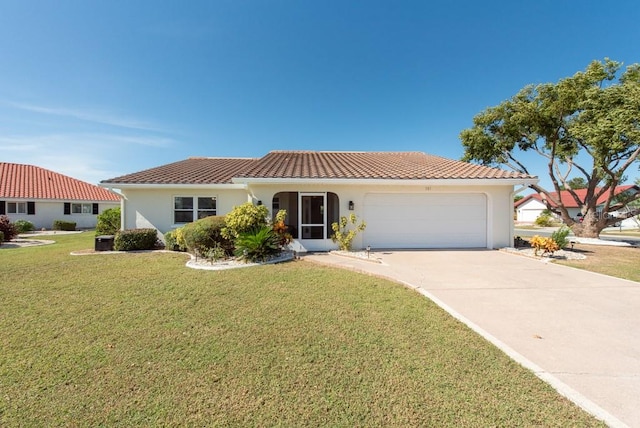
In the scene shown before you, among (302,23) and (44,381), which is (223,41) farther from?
(44,381)

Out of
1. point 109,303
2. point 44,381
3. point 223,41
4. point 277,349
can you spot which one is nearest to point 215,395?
point 277,349

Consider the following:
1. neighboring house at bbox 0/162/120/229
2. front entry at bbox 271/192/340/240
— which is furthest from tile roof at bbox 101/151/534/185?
neighboring house at bbox 0/162/120/229

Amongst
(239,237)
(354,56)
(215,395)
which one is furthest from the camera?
(354,56)

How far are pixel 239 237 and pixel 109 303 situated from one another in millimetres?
4480

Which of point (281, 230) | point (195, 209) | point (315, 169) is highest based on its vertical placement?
point (315, 169)

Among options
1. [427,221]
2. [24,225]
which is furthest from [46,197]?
[427,221]

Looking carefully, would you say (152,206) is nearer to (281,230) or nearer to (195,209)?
(195,209)

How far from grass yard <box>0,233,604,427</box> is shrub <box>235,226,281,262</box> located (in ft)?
10.3

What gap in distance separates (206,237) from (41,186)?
2838cm

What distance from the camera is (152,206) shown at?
13.3m

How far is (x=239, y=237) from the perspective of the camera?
31.7 ft

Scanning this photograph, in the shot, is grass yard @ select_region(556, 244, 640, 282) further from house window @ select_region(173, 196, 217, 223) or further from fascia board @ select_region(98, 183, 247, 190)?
house window @ select_region(173, 196, 217, 223)

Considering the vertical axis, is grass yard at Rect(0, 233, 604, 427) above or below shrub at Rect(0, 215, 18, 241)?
below

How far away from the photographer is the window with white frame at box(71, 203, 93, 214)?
2634cm
